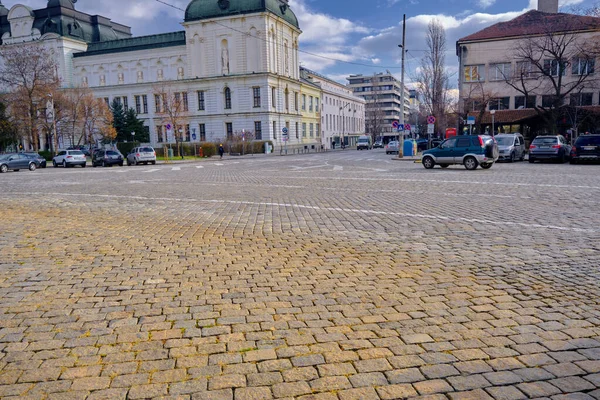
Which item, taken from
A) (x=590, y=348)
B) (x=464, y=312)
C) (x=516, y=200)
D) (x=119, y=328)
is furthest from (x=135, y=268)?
(x=516, y=200)

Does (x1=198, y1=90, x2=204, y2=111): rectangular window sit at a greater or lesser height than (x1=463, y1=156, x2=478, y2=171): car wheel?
greater

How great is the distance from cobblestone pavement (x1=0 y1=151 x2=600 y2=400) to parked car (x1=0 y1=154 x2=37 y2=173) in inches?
1128

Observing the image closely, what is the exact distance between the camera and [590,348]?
11.6ft

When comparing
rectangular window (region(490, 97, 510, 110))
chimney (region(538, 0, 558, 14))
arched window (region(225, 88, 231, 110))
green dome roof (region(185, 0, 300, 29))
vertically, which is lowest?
rectangular window (region(490, 97, 510, 110))

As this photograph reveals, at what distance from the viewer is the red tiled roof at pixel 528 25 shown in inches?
1874

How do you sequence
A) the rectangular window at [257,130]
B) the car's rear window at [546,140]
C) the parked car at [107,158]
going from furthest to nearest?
the rectangular window at [257,130] < the parked car at [107,158] < the car's rear window at [546,140]

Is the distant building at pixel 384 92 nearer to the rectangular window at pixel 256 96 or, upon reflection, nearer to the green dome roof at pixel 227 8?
the green dome roof at pixel 227 8

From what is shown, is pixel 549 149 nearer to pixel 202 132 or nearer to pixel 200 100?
pixel 202 132

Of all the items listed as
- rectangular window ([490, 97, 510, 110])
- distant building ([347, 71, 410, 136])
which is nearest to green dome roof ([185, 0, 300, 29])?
rectangular window ([490, 97, 510, 110])

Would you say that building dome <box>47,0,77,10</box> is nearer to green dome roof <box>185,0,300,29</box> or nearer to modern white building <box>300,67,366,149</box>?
green dome roof <box>185,0,300,29</box>

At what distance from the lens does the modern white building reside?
315 ft

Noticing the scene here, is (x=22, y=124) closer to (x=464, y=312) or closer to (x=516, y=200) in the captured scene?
(x=516, y=200)

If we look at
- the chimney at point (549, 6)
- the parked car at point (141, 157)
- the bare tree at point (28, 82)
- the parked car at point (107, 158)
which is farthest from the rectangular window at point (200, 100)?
the chimney at point (549, 6)

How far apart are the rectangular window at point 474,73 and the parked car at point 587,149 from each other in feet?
108
